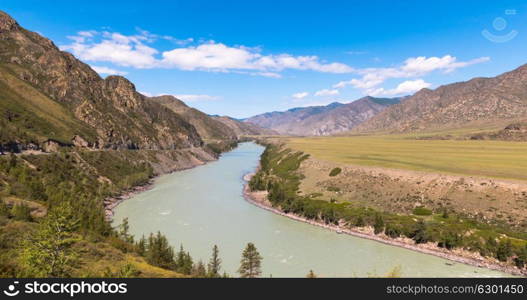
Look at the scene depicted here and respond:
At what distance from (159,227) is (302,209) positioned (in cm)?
3436

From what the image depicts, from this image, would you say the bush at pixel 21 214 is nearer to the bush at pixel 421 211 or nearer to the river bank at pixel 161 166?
the river bank at pixel 161 166

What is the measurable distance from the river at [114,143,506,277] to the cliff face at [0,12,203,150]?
6643 centimetres

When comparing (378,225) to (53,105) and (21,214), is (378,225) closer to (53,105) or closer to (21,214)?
(21,214)

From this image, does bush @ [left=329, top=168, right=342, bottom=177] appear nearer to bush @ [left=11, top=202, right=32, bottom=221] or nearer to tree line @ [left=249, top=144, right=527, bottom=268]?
tree line @ [left=249, top=144, right=527, bottom=268]

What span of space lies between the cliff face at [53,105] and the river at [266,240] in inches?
2616

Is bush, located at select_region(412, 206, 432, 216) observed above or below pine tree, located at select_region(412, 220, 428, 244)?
above

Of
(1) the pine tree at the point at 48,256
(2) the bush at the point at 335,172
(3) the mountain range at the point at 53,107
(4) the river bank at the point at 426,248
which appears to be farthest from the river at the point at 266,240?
(3) the mountain range at the point at 53,107

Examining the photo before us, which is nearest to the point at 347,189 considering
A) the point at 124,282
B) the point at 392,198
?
the point at 392,198

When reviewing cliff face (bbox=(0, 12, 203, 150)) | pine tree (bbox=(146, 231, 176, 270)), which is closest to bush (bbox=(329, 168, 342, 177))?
pine tree (bbox=(146, 231, 176, 270))

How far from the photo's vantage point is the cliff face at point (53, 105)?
125938mm

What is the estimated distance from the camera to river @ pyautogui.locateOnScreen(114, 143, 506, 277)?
46.3 meters

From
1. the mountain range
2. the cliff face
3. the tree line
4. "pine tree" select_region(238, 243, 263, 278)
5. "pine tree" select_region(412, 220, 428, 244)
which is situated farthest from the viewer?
the cliff face

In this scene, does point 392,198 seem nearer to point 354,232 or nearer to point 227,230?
point 354,232

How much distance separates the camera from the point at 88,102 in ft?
571
